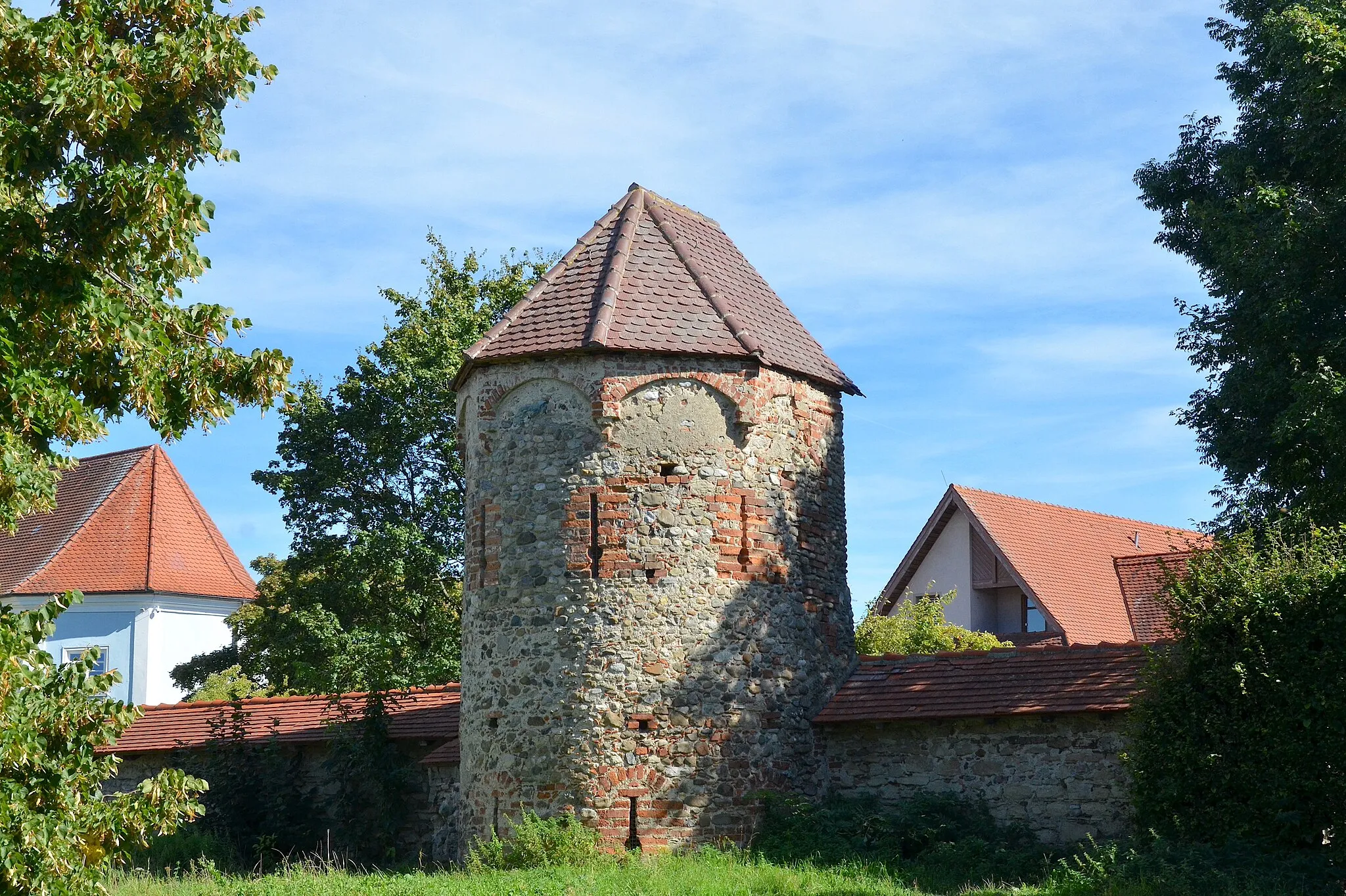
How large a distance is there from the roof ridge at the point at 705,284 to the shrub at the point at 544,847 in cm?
592

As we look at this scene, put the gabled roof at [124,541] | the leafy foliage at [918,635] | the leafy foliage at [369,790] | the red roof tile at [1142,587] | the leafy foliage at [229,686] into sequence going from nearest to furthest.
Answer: the leafy foliage at [369,790], the leafy foliage at [918,635], the red roof tile at [1142,587], the leafy foliage at [229,686], the gabled roof at [124,541]

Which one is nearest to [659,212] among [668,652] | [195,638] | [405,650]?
[668,652]

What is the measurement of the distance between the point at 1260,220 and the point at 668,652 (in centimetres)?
852

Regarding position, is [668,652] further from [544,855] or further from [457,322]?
[457,322]

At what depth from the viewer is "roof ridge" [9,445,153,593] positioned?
3625cm

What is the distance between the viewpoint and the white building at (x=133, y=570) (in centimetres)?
3625

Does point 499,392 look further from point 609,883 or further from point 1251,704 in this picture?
point 1251,704

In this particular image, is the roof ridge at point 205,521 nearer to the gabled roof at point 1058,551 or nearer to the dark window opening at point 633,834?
the gabled roof at point 1058,551

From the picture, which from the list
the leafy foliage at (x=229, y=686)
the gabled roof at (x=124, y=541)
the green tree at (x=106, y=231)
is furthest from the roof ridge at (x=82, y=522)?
the green tree at (x=106, y=231)

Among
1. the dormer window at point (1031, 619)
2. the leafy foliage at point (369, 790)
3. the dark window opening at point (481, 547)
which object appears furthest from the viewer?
the dormer window at point (1031, 619)

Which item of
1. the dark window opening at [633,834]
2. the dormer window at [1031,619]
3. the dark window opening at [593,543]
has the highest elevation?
the dark window opening at [593,543]

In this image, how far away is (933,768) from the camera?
1574cm

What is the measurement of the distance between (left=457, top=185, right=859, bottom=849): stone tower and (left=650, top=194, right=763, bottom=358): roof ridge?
39mm

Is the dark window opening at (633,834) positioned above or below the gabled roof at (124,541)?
below
